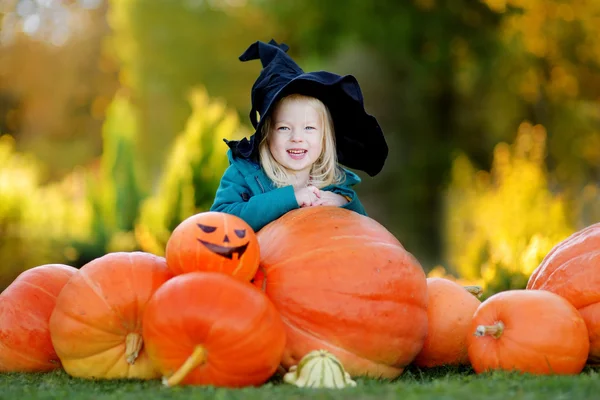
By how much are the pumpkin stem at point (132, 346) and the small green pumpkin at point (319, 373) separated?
2.01ft

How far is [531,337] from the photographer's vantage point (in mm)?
3170

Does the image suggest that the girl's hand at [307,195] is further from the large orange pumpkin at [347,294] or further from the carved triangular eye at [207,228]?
the carved triangular eye at [207,228]

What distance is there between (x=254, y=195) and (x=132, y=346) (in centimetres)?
114

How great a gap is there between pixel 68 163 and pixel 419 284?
25651 millimetres

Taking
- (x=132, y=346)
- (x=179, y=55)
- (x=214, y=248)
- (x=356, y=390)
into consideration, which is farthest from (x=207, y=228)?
(x=179, y=55)

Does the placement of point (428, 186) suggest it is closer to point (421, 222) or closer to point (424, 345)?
point (421, 222)

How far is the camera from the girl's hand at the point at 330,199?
3865 millimetres

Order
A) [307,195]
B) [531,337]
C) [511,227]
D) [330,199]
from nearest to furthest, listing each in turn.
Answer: [531,337]
[307,195]
[330,199]
[511,227]

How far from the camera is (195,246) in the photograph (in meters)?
3.08

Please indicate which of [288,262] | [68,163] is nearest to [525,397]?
[288,262]

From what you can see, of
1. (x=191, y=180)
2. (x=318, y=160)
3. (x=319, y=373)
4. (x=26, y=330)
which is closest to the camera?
(x=319, y=373)

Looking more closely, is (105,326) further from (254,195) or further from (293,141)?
(293,141)

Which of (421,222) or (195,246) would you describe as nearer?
(195,246)

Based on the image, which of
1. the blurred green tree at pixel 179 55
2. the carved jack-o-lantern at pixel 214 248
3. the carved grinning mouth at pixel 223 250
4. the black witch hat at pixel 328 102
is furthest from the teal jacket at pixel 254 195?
the blurred green tree at pixel 179 55
